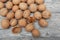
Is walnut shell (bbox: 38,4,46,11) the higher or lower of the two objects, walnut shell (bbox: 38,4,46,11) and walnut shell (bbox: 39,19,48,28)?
the higher

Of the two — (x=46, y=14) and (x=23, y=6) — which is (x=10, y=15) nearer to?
(x=23, y=6)

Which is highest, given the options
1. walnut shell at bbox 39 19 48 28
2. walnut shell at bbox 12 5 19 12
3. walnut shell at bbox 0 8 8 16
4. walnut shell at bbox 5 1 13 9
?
walnut shell at bbox 5 1 13 9

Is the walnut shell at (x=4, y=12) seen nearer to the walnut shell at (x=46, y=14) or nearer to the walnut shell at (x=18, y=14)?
the walnut shell at (x=18, y=14)

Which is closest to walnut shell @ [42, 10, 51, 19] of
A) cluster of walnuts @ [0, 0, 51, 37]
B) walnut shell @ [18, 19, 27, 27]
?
cluster of walnuts @ [0, 0, 51, 37]

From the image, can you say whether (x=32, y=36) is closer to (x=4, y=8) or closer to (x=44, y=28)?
(x=44, y=28)

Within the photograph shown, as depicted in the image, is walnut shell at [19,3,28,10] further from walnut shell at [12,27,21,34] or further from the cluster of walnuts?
walnut shell at [12,27,21,34]

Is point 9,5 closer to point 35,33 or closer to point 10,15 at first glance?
point 10,15

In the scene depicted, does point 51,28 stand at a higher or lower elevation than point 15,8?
lower

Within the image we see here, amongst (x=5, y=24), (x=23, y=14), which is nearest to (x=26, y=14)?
(x=23, y=14)
